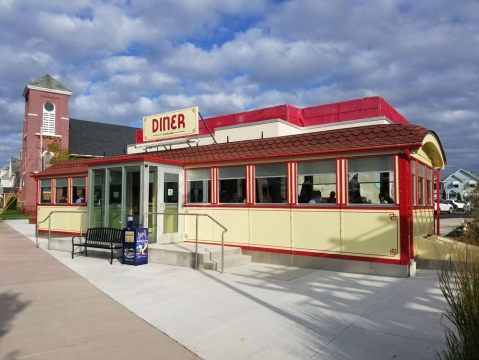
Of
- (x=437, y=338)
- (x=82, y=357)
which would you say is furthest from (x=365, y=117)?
(x=82, y=357)

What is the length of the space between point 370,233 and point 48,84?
40200mm

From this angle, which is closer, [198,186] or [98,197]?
[198,186]

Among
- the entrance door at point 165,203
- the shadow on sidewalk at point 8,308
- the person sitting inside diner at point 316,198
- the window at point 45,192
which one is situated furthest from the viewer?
the window at point 45,192

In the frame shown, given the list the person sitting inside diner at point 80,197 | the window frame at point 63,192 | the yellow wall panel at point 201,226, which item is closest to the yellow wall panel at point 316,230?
the yellow wall panel at point 201,226

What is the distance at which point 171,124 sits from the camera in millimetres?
15367

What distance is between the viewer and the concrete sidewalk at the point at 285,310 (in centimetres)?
506

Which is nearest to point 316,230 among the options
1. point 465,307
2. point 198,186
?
point 198,186

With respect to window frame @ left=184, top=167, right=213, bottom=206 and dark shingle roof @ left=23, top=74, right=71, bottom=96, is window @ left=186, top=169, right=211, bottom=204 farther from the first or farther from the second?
dark shingle roof @ left=23, top=74, right=71, bottom=96

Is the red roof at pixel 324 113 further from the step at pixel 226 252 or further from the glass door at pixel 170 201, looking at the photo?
the step at pixel 226 252

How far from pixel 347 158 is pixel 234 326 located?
5.54m

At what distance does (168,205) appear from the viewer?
42.7 feet

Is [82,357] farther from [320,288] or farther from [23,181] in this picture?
[23,181]

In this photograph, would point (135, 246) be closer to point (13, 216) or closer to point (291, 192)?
point (291, 192)

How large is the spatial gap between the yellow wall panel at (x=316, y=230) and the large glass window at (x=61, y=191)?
11170mm
